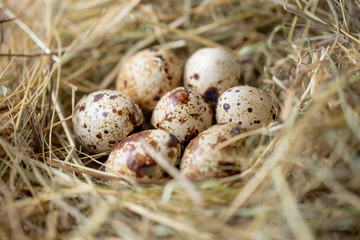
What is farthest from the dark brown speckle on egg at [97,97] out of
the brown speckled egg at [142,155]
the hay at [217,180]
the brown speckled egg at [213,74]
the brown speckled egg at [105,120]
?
the brown speckled egg at [213,74]

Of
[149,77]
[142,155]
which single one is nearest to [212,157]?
[142,155]

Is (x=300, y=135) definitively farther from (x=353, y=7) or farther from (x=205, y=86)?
(x=353, y=7)

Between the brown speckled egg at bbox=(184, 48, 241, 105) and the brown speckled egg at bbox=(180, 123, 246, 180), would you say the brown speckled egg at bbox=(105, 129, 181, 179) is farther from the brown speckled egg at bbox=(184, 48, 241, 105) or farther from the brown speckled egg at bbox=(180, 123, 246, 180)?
the brown speckled egg at bbox=(184, 48, 241, 105)

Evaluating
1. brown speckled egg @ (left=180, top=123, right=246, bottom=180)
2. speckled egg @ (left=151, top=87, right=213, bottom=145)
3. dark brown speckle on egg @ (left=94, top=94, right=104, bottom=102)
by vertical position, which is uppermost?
dark brown speckle on egg @ (left=94, top=94, right=104, bottom=102)

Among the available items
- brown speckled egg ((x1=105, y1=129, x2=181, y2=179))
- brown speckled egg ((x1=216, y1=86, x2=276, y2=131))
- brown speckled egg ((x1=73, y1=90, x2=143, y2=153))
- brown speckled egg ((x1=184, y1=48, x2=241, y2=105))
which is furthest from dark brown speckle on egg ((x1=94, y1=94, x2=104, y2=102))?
brown speckled egg ((x1=216, y1=86, x2=276, y2=131))

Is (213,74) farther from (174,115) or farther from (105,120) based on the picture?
(105,120)

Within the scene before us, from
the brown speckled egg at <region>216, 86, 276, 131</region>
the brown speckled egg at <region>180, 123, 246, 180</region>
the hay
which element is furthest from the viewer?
the brown speckled egg at <region>216, 86, 276, 131</region>

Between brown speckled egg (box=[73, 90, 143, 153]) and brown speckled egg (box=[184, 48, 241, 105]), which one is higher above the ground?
brown speckled egg (box=[184, 48, 241, 105])

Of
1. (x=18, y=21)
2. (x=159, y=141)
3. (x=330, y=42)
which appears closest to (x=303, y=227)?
(x=159, y=141)

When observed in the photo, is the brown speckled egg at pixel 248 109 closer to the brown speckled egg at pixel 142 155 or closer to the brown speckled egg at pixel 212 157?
the brown speckled egg at pixel 212 157
